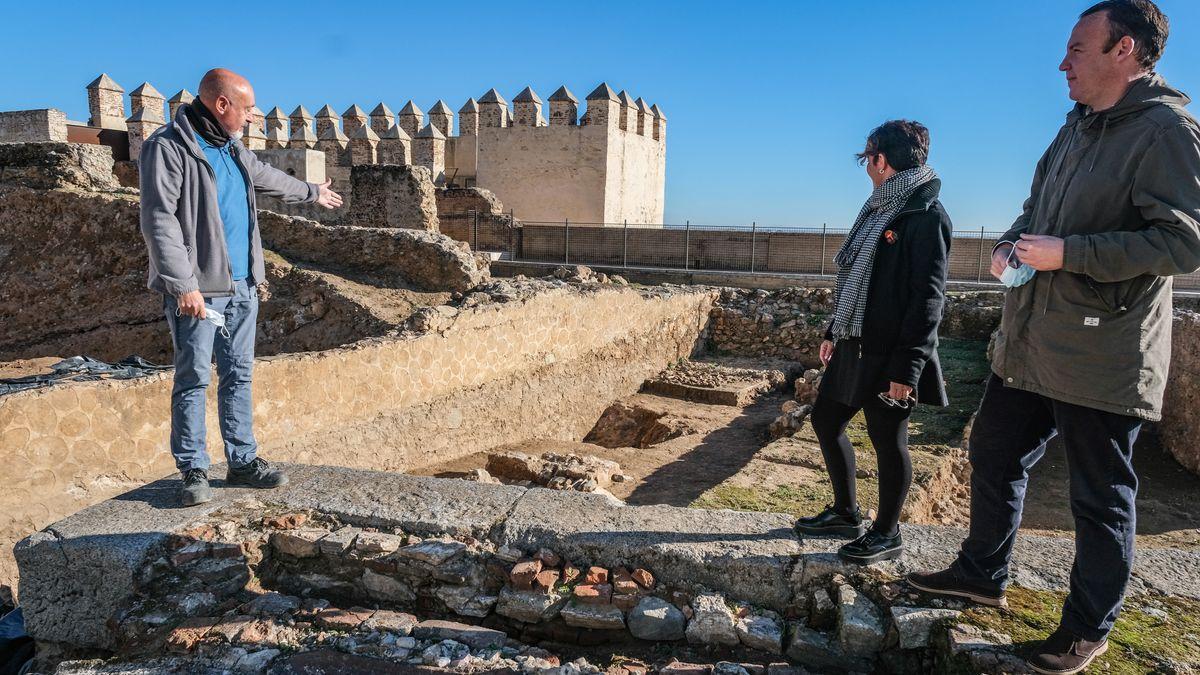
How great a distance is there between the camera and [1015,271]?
2053 millimetres

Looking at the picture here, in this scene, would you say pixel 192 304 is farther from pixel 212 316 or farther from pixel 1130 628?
pixel 1130 628

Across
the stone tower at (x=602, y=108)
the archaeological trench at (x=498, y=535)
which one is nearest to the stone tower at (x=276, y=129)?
the stone tower at (x=602, y=108)

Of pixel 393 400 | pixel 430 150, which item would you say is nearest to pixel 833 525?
pixel 393 400

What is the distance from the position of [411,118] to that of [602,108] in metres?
8.08

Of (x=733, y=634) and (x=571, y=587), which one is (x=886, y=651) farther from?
(x=571, y=587)

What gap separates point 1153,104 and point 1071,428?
87 centimetres

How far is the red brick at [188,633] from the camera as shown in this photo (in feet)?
7.82

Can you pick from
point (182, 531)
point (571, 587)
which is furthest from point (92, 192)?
Result: point (571, 587)

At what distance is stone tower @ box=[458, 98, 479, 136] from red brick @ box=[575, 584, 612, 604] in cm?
3071

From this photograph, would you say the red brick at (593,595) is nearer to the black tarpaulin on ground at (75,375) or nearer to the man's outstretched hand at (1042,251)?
the man's outstretched hand at (1042,251)

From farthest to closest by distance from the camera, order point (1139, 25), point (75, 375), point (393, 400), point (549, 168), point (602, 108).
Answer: point (549, 168) → point (602, 108) → point (393, 400) → point (75, 375) → point (1139, 25)

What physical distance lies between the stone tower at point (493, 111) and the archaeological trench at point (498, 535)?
75.5ft

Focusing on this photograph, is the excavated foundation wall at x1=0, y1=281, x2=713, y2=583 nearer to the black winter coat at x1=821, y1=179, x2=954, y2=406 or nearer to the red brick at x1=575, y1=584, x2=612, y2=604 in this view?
the red brick at x1=575, y1=584, x2=612, y2=604

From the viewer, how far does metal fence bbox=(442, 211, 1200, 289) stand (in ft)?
54.4
